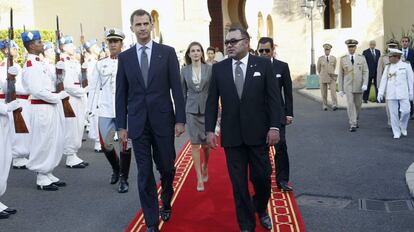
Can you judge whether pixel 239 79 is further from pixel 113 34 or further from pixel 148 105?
pixel 113 34

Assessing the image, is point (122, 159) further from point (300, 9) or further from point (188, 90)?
point (300, 9)

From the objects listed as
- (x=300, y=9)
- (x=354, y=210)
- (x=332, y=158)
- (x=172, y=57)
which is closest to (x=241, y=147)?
(x=172, y=57)

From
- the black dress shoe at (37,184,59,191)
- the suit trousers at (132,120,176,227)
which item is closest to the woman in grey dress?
the suit trousers at (132,120,176,227)

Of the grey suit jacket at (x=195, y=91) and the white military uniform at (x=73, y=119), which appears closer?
the grey suit jacket at (x=195, y=91)

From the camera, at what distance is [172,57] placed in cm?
511

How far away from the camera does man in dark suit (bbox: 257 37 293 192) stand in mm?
6395

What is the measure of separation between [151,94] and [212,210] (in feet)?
5.34

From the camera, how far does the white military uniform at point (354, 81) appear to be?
1155cm

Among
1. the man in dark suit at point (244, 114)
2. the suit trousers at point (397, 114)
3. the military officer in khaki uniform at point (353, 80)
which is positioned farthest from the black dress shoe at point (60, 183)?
the military officer in khaki uniform at point (353, 80)

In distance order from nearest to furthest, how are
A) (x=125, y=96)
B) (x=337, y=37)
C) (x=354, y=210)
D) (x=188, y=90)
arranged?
(x=125, y=96), (x=354, y=210), (x=188, y=90), (x=337, y=37)

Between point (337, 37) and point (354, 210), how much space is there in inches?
864

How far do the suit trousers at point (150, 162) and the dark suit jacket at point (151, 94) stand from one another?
0.07m

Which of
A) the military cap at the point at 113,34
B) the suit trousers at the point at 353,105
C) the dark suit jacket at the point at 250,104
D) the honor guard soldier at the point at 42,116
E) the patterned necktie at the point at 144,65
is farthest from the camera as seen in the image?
the suit trousers at the point at 353,105

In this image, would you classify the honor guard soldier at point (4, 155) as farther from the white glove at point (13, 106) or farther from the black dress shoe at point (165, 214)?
the black dress shoe at point (165, 214)
